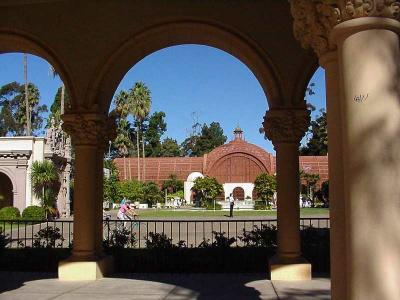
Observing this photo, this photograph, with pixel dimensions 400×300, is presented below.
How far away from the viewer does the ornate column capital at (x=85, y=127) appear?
8539mm

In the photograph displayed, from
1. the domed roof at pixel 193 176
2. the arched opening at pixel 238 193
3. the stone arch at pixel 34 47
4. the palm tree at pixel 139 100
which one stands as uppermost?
the palm tree at pixel 139 100

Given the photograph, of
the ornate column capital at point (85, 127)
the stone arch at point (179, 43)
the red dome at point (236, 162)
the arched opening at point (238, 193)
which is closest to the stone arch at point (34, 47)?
the ornate column capital at point (85, 127)

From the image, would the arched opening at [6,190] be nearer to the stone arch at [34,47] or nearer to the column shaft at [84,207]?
the stone arch at [34,47]

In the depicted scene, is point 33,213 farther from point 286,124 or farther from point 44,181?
point 286,124

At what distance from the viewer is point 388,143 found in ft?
10.7

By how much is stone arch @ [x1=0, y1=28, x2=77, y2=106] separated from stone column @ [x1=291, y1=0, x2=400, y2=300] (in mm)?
5798

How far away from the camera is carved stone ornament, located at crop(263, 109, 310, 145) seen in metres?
8.37

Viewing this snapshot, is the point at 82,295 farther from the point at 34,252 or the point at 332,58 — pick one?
the point at 332,58

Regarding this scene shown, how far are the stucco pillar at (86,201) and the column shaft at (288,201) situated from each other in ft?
10.0

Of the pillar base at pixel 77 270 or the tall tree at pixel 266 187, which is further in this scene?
the tall tree at pixel 266 187

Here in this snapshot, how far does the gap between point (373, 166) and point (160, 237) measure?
725cm

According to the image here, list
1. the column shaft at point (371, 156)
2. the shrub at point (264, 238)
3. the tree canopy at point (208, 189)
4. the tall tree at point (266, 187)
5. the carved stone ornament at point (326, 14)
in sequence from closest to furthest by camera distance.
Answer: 1. the column shaft at point (371, 156)
2. the carved stone ornament at point (326, 14)
3. the shrub at point (264, 238)
4. the tall tree at point (266, 187)
5. the tree canopy at point (208, 189)

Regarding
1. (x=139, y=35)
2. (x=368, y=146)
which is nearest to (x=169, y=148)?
(x=139, y=35)

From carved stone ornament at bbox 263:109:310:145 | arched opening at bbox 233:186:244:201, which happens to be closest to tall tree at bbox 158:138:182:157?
arched opening at bbox 233:186:244:201
